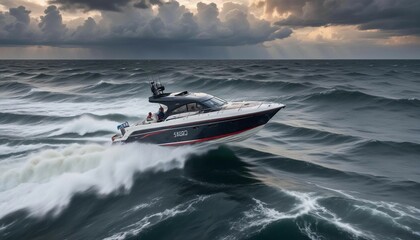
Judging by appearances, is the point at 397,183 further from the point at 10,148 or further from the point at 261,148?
the point at 10,148

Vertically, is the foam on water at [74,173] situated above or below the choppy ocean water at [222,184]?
above

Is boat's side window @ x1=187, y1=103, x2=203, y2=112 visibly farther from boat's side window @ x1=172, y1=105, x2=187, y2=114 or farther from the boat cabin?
boat's side window @ x1=172, y1=105, x2=187, y2=114

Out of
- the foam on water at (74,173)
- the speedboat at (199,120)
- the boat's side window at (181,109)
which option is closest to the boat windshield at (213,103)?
the speedboat at (199,120)

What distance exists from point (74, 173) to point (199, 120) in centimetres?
681

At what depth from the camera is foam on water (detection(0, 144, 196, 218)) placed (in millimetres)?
14617

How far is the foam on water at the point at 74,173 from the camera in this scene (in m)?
14.6

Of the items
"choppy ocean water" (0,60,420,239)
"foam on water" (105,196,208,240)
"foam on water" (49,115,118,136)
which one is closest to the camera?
"foam on water" (105,196,208,240)

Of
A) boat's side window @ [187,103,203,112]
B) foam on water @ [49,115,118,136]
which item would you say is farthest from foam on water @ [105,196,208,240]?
foam on water @ [49,115,118,136]

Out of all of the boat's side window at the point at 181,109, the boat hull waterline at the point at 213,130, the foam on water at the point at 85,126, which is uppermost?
the boat's side window at the point at 181,109

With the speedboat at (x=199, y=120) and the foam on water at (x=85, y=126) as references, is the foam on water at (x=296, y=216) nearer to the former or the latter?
the speedboat at (x=199, y=120)

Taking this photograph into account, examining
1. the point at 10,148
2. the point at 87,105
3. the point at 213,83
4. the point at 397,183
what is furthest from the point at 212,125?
the point at 213,83

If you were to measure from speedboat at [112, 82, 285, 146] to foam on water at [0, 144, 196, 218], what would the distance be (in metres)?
0.91

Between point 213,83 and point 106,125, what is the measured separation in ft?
95.7

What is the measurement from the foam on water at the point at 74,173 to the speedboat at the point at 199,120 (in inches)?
36.0
